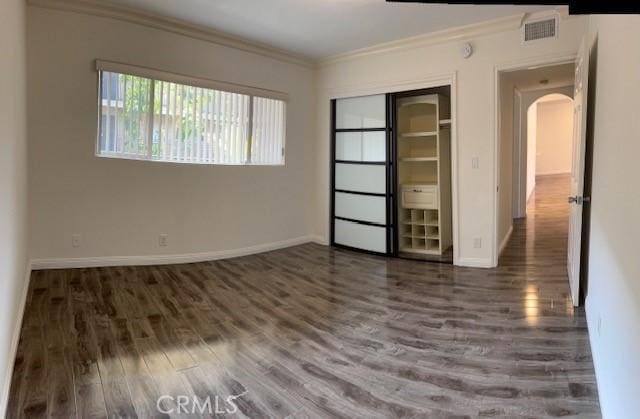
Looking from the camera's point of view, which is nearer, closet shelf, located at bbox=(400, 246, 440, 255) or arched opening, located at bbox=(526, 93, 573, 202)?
closet shelf, located at bbox=(400, 246, 440, 255)

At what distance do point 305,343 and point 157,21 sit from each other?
3713 mm

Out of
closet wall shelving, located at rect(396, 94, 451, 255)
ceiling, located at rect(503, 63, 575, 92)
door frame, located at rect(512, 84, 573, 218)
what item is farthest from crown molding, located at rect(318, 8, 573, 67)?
door frame, located at rect(512, 84, 573, 218)

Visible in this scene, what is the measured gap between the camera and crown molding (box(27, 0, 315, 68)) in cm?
415

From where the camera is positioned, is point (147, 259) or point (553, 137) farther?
point (553, 137)

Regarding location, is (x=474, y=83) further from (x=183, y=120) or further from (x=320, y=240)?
(x=183, y=120)

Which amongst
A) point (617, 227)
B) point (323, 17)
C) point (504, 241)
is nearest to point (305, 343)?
point (617, 227)

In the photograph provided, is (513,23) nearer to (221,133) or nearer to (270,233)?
(221,133)

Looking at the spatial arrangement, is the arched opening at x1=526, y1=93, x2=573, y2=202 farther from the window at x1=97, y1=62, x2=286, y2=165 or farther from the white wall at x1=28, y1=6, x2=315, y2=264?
the white wall at x1=28, y1=6, x2=315, y2=264

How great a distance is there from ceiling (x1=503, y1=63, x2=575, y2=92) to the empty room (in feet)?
0.23

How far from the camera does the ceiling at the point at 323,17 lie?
160 inches

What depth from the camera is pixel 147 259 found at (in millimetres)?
4777

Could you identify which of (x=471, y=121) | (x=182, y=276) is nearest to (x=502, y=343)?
(x=471, y=121)

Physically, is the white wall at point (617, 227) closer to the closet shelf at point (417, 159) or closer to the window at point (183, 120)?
the closet shelf at point (417, 159)

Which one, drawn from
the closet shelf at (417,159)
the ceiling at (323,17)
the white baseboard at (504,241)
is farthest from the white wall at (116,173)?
the white baseboard at (504,241)
